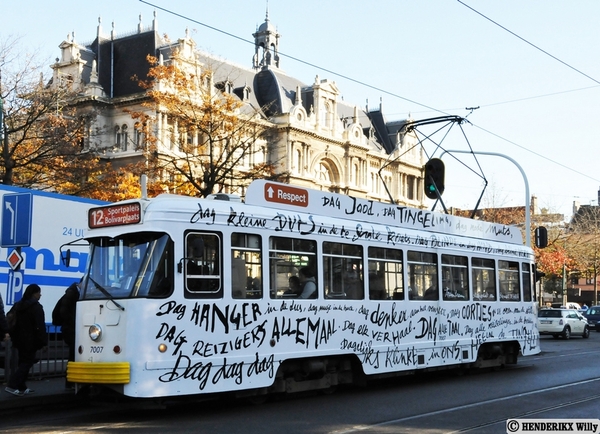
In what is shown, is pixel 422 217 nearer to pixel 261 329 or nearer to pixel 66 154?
pixel 261 329

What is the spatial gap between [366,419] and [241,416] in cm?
160

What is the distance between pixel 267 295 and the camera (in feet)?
38.5

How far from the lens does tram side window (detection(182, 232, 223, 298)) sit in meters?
10.7

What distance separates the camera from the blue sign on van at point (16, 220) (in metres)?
13.1

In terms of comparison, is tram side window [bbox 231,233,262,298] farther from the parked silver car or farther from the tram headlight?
the parked silver car

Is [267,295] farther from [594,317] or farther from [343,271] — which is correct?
[594,317]

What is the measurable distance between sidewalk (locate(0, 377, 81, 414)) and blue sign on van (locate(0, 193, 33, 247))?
7.53 feet

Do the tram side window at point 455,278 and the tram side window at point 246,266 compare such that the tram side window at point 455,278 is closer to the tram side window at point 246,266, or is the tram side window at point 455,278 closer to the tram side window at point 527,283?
the tram side window at point 527,283

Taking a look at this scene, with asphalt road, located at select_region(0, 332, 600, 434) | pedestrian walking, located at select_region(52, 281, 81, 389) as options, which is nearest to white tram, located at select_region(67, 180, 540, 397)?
asphalt road, located at select_region(0, 332, 600, 434)

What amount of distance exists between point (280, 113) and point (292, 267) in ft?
203

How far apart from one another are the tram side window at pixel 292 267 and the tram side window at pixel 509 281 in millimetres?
6558

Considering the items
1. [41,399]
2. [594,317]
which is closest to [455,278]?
[41,399]

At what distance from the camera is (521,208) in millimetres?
64562

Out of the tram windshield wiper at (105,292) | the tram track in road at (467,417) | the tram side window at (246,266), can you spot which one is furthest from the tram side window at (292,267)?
the tram track in road at (467,417)
